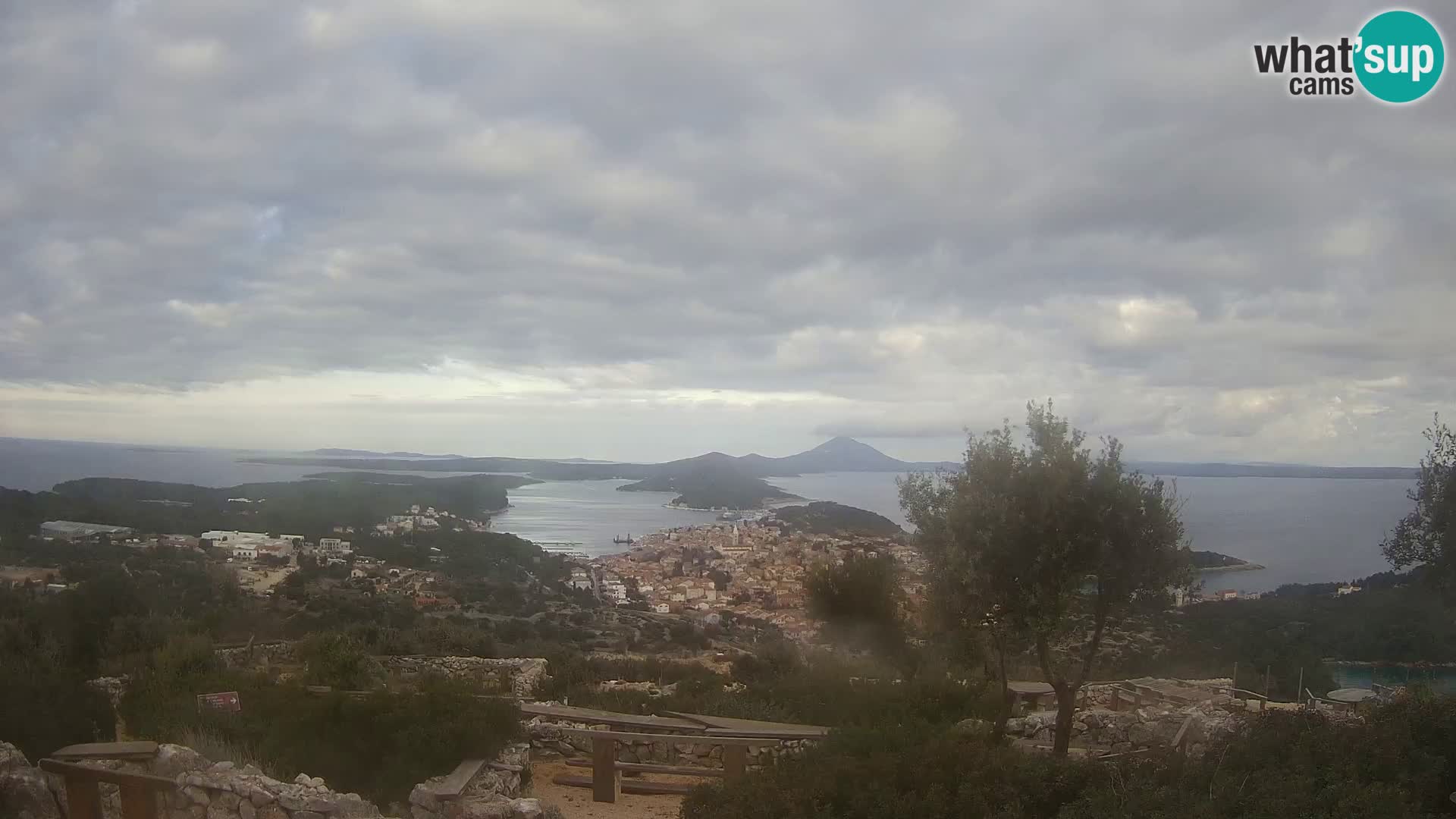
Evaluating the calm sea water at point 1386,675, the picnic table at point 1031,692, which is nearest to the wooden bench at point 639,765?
the picnic table at point 1031,692

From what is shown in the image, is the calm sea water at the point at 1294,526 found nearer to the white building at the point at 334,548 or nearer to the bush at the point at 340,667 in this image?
the bush at the point at 340,667

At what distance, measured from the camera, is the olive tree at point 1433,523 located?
8477 millimetres

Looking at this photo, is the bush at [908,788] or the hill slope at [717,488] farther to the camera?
the hill slope at [717,488]

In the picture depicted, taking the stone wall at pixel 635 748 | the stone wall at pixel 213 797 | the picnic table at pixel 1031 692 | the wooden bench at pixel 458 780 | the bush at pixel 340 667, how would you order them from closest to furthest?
1. the stone wall at pixel 213 797
2. the wooden bench at pixel 458 780
3. the bush at pixel 340 667
4. the stone wall at pixel 635 748
5. the picnic table at pixel 1031 692

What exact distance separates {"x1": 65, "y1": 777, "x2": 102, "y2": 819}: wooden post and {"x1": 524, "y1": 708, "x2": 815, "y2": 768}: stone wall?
12.5 feet

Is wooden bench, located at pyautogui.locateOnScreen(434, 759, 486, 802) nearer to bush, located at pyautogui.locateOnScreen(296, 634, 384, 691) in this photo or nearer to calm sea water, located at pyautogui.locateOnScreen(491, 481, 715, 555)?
bush, located at pyautogui.locateOnScreen(296, 634, 384, 691)

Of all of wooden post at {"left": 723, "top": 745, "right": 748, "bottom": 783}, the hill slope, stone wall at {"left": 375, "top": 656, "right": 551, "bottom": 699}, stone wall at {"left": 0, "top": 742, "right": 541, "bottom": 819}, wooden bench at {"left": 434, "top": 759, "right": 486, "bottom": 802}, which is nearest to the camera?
stone wall at {"left": 0, "top": 742, "right": 541, "bottom": 819}

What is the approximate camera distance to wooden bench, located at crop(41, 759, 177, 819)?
5.62 meters

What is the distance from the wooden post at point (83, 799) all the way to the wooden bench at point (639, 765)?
12.0 feet

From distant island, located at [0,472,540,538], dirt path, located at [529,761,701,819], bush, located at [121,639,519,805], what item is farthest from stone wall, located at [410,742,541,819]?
distant island, located at [0,472,540,538]

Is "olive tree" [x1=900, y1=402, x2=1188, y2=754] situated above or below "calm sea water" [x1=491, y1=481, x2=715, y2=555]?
above

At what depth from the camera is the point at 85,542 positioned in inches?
774

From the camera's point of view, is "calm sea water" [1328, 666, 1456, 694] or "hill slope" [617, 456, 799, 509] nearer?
"calm sea water" [1328, 666, 1456, 694]

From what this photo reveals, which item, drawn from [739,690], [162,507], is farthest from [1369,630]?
[162,507]
